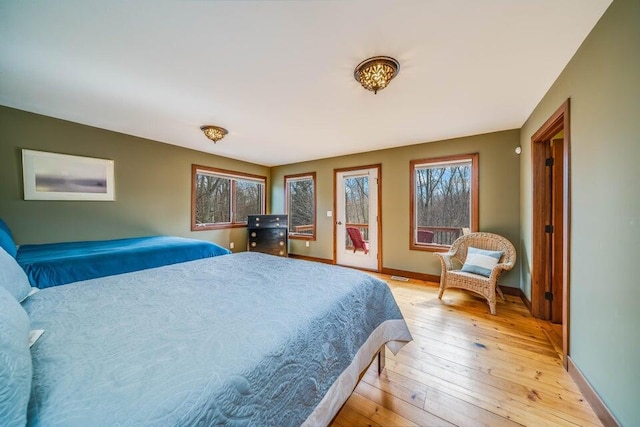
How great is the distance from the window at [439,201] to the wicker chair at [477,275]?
1.27 feet

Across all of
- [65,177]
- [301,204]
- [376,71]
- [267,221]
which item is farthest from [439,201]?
[65,177]

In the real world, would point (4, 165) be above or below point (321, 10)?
below

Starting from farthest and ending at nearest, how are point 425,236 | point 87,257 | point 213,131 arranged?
point 425,236 < point 213,131 < point 87,257

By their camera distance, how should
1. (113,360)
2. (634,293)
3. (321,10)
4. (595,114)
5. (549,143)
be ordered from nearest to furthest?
(113,360)
(634,293)
(321,10)
(595,114)
(549,143)

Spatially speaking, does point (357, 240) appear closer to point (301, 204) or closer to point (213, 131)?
point (301, 204)

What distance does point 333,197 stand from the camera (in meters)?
4.91

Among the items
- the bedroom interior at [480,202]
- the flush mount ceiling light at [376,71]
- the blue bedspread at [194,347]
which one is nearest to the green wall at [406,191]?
the bedroom interior at [480,202]

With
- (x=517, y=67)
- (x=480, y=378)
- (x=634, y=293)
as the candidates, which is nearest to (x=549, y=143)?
(x=517, y=67)

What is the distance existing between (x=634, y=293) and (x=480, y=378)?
1.04m

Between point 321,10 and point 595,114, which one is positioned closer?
point 321,10

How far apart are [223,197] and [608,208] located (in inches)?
204

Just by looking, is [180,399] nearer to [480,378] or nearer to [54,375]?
[54,375]

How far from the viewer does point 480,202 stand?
3471 mm

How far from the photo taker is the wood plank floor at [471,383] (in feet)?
4.49
